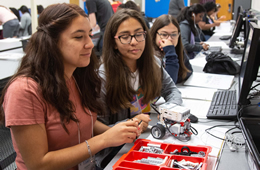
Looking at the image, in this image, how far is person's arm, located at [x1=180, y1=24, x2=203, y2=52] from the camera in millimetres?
3160

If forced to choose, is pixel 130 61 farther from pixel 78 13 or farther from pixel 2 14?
pixel 2 14

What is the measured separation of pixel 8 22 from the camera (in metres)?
2.93

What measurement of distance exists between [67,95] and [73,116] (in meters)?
0.09

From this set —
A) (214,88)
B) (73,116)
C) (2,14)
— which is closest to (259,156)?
(73,116)

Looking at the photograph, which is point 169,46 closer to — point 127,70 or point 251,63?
point 127,70

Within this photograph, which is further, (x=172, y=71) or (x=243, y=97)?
(x=172, y=71)

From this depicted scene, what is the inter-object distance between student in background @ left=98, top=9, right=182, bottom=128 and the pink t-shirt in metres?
0.36

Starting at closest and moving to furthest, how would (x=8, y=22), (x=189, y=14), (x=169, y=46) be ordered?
(x=169, y=46) < (x=8, y=22) < (x=189, y=14)

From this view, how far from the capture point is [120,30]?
1.44 meters

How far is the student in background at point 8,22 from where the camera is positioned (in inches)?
112

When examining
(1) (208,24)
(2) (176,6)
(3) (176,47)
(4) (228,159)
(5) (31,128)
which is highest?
(2) (176,6)

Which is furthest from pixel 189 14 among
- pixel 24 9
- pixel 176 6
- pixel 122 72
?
pixel 122 72

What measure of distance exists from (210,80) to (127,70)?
0.88 metres

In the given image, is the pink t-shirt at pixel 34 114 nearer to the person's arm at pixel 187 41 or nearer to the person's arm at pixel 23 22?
the person's arm at pixel 187 41
